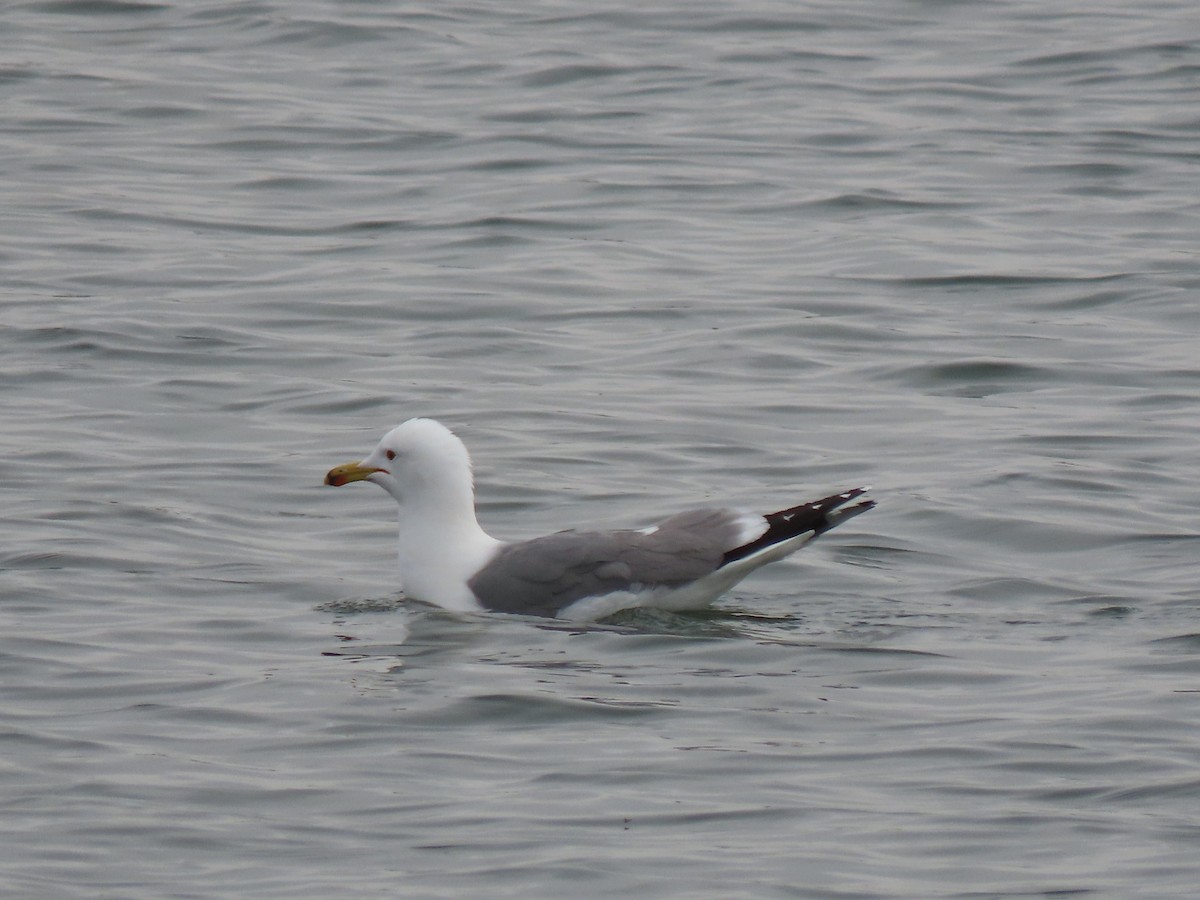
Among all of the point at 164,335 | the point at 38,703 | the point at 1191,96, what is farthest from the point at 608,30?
the point at 38,703

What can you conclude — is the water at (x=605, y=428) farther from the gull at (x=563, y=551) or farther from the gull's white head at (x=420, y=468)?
the gull's white head at (x=420, y=468)

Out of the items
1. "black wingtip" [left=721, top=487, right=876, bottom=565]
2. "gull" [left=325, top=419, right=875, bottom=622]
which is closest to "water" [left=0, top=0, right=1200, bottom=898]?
"gull" [left=325, top=419, right=875, bottom=622]

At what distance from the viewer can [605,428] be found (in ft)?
40.1

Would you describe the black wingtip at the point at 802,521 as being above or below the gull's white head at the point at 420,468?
below

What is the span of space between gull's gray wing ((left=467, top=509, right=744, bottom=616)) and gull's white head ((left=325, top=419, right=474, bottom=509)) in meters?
0.46

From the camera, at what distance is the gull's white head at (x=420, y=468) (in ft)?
32.0

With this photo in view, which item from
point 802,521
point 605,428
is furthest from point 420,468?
point 605,428

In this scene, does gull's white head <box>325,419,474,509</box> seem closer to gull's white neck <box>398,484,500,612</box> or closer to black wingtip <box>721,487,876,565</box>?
gull's white neck <box>398,484,500,612</box>

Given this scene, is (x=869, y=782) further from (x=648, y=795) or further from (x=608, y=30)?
(x=608, y=30)

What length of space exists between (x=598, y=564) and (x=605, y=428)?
304 cm

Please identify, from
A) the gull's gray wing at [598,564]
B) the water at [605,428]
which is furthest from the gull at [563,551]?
the water at [605,428]

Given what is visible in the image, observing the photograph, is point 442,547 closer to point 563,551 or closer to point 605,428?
point 563,551

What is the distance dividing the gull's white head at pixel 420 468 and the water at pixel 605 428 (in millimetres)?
478

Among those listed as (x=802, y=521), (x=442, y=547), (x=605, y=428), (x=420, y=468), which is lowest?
(x=605, y=428)
